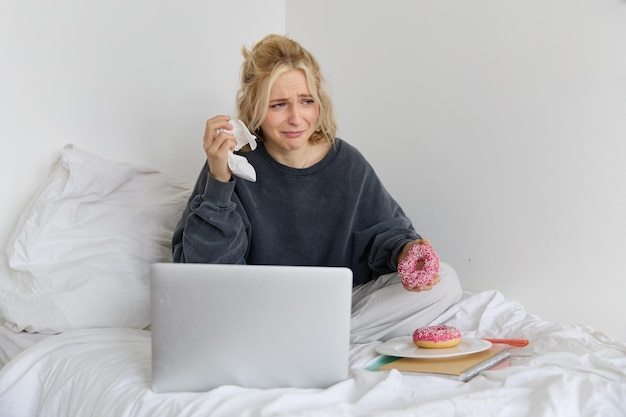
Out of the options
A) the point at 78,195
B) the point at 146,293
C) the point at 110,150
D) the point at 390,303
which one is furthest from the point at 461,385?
the point at 110,150

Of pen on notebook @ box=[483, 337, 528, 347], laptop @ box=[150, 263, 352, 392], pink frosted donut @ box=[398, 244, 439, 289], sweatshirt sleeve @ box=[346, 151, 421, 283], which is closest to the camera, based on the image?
laptop @ box=[150, 263, 352, 392]

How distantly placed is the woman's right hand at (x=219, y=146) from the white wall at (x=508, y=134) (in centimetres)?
92

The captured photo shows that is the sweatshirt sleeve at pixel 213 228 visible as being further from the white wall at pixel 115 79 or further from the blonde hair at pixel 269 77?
the white wall at pixel 115 79

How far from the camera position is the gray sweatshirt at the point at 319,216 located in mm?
2031

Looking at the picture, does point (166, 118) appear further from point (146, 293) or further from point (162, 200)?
point (146, 293)

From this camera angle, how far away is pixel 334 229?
2.09 metres

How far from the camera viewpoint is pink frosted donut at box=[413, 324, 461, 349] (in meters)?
1.60

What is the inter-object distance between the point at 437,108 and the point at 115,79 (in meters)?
1.02

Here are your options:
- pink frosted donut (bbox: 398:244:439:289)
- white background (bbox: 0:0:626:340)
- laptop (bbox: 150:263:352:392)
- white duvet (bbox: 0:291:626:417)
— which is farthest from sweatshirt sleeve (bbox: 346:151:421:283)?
laptop (bbox: 150:263:352:392)

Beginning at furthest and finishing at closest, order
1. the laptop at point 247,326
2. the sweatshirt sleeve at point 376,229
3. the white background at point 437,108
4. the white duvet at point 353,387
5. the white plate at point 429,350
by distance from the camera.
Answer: the white background at point 437,108, the sweatshirt sleeve at point 376,229, the white plate at point 429,350, the laptop at point 247,326, the white duvet at point 353,387

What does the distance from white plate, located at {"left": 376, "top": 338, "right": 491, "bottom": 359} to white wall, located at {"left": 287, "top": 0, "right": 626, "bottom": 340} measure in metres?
0.68

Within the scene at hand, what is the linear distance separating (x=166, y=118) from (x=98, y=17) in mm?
392

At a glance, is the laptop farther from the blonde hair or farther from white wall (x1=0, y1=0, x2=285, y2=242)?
white wall (x1=0, y1=0, x2=285, y2=242)

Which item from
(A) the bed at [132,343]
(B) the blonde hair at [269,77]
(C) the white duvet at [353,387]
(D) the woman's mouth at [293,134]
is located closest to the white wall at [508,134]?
(A) the bed at [132,343]
